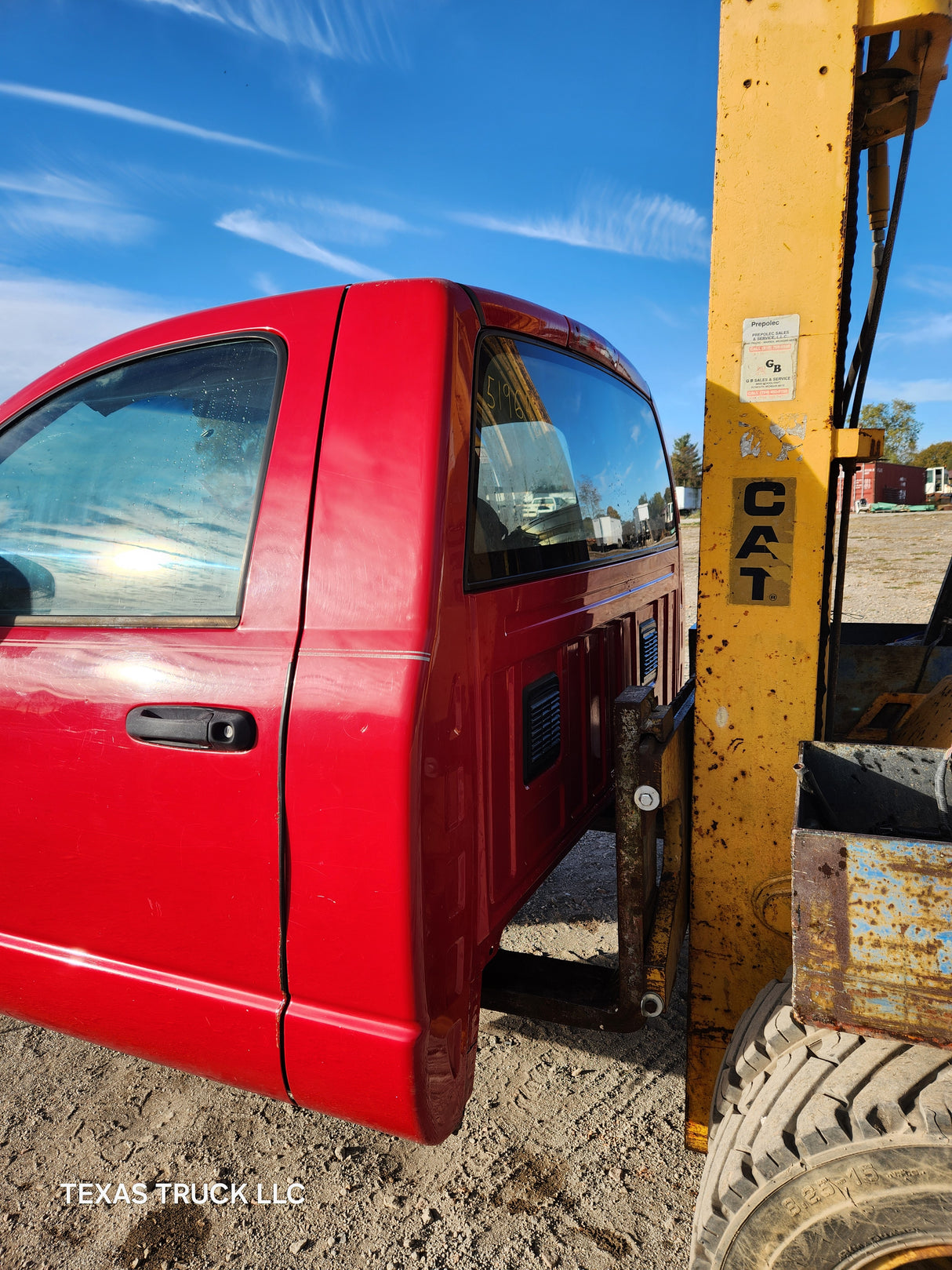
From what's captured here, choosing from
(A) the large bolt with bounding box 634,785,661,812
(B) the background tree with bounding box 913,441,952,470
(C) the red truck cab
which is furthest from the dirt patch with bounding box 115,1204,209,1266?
(B) the background tree with bounding box 913,441,952,470

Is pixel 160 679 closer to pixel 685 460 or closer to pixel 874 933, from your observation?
pixel 874 933

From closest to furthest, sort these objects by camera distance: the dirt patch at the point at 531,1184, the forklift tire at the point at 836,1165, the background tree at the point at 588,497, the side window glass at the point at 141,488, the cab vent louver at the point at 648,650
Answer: the forklift tire at the point at 836,1165 < the side window glass at the point at 141,488 < the dirt patch at the point at 531,1184 < the background tree at the point at 588,497 < the cab vent louver at the point at 648,650

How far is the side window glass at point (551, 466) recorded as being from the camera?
1.76 meters

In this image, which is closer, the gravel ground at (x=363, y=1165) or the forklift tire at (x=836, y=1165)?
the forklift tire at (x=836, y=1165)

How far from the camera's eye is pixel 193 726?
1.61 m

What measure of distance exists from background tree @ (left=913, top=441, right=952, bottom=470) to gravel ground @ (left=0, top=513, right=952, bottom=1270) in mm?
91858

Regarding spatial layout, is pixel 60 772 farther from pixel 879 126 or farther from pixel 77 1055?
pixel 879 126

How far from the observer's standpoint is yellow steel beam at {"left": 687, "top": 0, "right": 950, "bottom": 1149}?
5.11ft

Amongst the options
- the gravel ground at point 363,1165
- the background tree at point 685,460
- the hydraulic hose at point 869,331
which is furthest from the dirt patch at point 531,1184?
the background tree at point 685,460

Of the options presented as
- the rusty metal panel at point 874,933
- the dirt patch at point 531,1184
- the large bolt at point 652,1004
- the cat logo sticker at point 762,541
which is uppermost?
the cat logo sticker at point 762,541

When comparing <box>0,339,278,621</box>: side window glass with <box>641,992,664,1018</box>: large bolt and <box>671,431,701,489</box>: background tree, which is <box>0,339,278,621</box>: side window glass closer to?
<box>641,992,664,1018</box>: large bolt

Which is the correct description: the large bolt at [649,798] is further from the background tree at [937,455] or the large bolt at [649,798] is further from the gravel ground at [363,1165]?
the background tree at [937,455]

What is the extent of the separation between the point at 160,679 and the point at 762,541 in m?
1.31

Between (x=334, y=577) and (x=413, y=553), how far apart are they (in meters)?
0.18
